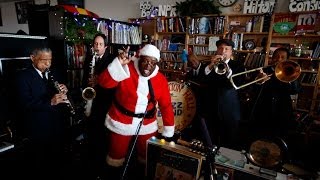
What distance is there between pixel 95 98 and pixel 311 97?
3.50 meters

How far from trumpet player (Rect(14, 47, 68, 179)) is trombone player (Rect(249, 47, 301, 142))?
2.27 m

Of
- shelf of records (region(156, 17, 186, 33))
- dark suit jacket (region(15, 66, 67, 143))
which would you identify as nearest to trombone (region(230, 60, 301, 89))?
dark suit jacket (region(15, 66, 67, 143))

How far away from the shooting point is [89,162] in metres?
2.84

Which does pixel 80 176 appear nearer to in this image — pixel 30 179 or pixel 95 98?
pixel 30 179

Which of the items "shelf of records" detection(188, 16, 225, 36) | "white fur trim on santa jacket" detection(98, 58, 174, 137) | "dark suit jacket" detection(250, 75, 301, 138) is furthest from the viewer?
"shelf of records" detection(188, 16, 225, 36)

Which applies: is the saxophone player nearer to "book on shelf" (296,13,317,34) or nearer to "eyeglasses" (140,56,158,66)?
"eyeglasses" (140,56,158,66)

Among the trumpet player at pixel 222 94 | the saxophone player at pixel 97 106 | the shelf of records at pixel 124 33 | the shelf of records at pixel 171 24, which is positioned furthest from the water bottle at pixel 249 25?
the saxophone player at pixel 97 106

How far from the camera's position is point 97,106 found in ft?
9.36

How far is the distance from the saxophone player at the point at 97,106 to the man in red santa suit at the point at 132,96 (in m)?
0.61

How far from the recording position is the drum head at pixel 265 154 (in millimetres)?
1501

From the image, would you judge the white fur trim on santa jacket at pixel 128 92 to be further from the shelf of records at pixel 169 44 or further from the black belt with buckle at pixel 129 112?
the shelf of records at pixel 169 44

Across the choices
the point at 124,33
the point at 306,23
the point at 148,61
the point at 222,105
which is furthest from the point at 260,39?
the point at 148,61

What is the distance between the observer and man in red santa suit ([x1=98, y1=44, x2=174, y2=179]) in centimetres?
205

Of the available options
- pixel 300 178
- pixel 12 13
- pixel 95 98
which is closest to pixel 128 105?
pixel 95 98
